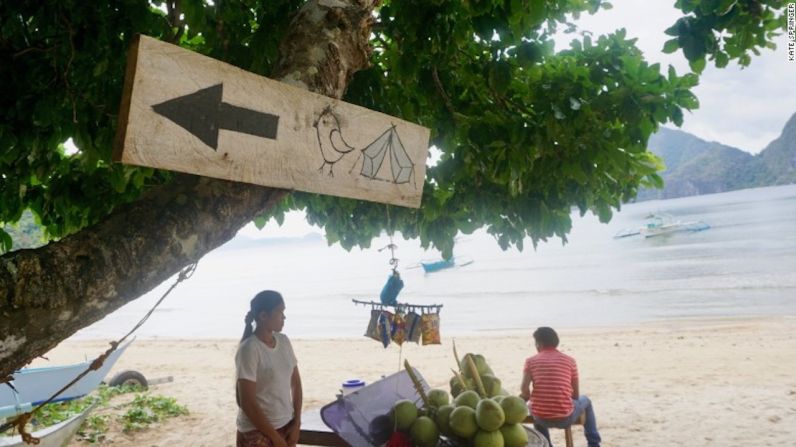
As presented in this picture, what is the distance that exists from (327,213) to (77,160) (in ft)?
6.29

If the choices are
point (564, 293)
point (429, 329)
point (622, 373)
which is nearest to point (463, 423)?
point (429, 329)

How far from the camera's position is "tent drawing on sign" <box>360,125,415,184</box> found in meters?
1.54

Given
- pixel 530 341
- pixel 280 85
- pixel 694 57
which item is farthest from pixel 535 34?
pixel 530 341

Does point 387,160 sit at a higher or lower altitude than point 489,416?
higher

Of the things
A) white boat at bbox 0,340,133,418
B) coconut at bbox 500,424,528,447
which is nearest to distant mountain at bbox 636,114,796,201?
white boat at bbox 0,340,133,418

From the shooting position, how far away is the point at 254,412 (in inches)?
126

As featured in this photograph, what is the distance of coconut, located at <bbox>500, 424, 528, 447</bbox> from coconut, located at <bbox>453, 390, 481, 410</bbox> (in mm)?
211

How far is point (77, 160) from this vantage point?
3.48 meters

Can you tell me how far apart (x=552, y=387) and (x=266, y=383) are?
275 centimetres

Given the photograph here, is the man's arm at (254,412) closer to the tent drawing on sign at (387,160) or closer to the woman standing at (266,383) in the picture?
the woman standing at (266,383)

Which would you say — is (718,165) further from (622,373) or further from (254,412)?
(254,412)

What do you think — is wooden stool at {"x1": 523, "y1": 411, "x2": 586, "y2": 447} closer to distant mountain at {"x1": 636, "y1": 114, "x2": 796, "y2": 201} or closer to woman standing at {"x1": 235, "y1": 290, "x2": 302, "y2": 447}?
woman standing at {"x1": 235, "y1": 290, "x2": 302, "y2": 447}

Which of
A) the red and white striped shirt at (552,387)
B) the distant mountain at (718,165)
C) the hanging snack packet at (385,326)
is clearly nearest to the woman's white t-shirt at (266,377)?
the hanging snack packet at (385,326)

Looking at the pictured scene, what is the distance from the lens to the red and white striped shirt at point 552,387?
4.83 metres
